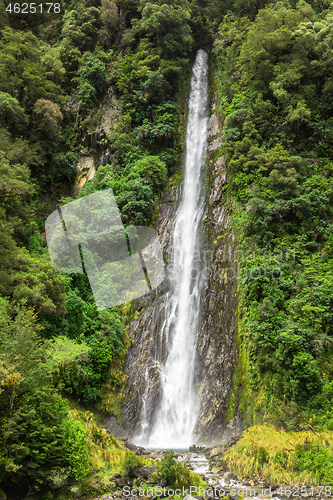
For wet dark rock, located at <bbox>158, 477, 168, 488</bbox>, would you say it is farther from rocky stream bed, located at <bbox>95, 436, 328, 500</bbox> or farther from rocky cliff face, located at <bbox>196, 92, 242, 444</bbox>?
rocky cliff face, located at <bbox>196, 92, 242, 444</bbox>

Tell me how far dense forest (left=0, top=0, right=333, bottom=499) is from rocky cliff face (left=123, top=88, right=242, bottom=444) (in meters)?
0.60

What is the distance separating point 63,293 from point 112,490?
6770 mm

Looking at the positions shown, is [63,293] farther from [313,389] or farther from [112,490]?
[313,389]

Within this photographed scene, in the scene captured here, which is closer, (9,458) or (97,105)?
(9,458)

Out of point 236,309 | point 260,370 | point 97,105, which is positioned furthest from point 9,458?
point 97,105

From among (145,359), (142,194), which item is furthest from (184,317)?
(142,194)

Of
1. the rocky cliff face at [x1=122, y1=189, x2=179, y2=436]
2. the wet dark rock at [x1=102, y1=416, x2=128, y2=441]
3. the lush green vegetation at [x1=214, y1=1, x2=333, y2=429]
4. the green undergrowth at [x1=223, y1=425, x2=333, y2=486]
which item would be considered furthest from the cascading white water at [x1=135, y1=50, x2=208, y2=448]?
the green undergrowth at [x1=223, y1=425, x2=333, y2=486]

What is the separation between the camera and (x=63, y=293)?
1231 cm

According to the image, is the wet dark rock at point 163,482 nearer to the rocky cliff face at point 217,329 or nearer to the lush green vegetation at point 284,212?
the lush green vegetation at point 284,212

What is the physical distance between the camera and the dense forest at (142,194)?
A: 7.80 m

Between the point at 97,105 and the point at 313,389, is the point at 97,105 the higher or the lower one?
the higher one

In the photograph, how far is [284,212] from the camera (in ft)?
43.4

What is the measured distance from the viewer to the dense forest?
780cm

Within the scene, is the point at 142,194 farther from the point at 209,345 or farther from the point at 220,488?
the point at 220,488
